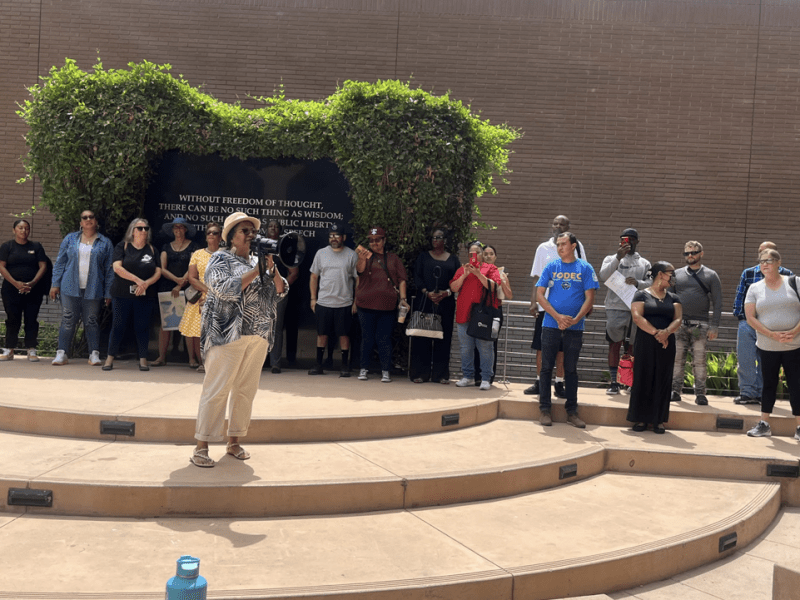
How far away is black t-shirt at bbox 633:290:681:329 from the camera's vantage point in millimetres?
7574

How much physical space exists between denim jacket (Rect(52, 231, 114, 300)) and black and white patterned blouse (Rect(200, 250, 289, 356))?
157 inches

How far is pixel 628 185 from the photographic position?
14.2 meters

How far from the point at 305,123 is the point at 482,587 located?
659cm

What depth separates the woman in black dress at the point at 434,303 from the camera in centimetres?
868

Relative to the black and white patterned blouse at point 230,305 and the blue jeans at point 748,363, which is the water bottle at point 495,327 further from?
the black and white patterned blouse at point 230,305

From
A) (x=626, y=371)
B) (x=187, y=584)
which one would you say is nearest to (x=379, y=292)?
(x=626, y=371)

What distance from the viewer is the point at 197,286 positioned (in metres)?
8.51

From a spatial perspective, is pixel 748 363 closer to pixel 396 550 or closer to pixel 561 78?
pixel 396 550

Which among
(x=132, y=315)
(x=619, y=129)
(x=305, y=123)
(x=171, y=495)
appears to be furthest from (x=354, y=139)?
(x=619, y=129)

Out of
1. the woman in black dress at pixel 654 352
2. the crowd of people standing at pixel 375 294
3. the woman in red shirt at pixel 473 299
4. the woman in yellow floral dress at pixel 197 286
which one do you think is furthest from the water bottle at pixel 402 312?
Result: the woman in black dress at pixel 654 352

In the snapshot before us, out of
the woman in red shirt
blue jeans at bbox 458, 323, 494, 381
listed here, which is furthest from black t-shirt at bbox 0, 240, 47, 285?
blue jeans at bbox 458, 323, 494, 381

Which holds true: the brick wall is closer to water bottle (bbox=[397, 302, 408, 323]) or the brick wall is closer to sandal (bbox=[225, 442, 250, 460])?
water bottle (bbox=[397, 302, 408, 323])

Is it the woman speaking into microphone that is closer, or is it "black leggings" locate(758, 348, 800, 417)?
the woman speaking into microphone

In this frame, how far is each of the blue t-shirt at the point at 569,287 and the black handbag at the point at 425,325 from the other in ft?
4.71
